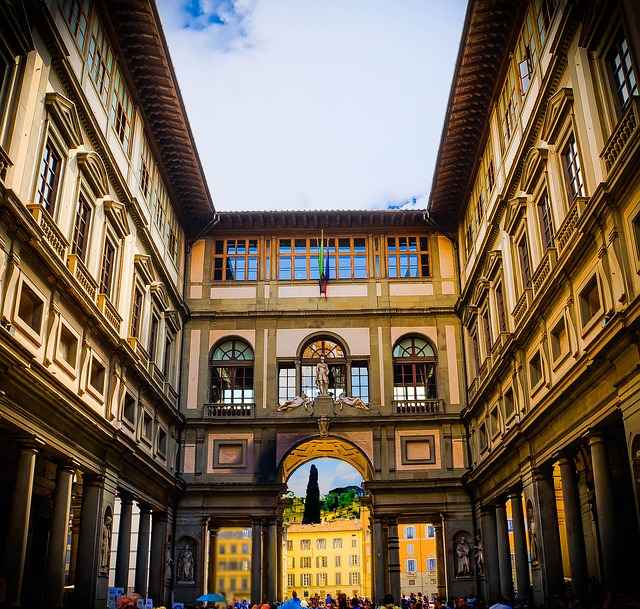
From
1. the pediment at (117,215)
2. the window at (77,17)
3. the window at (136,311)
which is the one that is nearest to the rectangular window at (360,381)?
the window at (136,311)

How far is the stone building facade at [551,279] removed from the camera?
18453 millimetres

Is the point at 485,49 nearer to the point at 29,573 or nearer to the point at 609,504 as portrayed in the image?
the point at 609,504

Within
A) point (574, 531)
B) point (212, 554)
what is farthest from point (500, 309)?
point (212, 554)

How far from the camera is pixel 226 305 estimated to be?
134ft

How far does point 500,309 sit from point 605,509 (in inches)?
518

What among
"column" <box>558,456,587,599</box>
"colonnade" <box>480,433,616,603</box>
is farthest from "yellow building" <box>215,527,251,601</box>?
"column" <box>558,456,587,599</box>

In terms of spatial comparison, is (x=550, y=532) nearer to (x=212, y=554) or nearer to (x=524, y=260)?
(x=524, y=260)

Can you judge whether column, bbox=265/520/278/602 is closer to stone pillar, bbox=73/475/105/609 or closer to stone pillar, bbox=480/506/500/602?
stone pillar, bbox=480/506/500/602

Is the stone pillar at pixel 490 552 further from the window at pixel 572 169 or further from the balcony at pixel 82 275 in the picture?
the balcony at pixel 82 275

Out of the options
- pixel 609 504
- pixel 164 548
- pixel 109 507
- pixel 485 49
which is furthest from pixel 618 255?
pixel 164 548

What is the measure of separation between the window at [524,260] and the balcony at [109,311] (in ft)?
46.8

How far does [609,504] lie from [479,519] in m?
16.9

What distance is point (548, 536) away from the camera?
25.2m

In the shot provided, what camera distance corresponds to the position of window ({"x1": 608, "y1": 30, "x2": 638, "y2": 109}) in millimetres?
18219
